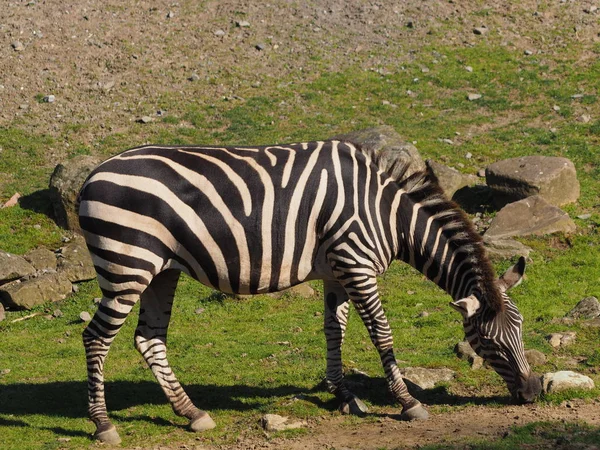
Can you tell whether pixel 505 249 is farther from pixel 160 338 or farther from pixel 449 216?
pixel 160 338

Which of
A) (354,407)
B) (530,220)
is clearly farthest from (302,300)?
(354,407)

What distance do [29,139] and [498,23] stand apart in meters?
16.3

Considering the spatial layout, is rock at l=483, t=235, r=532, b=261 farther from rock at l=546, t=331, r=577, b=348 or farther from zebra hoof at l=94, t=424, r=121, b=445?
zebra hoof at l=94, t=424, r=121, b=445

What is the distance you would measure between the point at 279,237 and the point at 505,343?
294cm

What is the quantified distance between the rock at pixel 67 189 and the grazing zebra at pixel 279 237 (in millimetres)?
9411

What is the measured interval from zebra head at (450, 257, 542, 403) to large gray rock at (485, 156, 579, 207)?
9310 mm

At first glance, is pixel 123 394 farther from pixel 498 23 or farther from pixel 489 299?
pixel 498 23

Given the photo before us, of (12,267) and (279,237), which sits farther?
(12,267)

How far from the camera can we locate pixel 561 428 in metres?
9.03

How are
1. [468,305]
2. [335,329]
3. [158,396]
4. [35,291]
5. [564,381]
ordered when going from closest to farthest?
[468,305] → [564,381] → [335,329] → [158,396] → [35,291]

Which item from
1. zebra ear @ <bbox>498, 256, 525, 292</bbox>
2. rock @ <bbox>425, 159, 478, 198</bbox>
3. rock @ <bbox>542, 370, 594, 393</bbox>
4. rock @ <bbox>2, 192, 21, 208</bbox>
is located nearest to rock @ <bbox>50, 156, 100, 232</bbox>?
rock @ <bbox>2, 192, 21, 208</bbox>

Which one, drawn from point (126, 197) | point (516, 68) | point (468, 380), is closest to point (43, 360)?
point (126, 197)

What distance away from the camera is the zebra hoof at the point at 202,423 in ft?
32.9

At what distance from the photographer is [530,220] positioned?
17812 mm
